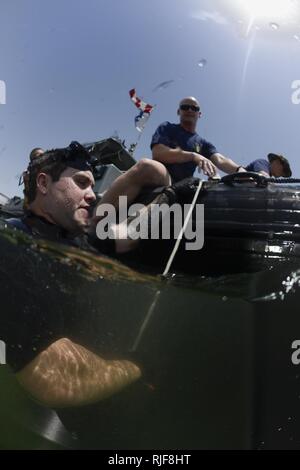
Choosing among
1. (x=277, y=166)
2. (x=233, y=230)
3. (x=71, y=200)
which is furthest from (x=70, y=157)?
(x=277, y=166)

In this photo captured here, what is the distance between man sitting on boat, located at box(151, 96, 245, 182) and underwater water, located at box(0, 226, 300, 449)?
145 centimetres

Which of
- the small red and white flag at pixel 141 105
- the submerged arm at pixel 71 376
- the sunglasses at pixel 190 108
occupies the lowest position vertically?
the submerged arm at pixel 71 376

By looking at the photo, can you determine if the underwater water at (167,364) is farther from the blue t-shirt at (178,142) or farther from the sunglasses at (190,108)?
the sunglasses at (190,108)

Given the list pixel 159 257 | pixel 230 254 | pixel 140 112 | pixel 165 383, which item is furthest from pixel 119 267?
pixel 140 112

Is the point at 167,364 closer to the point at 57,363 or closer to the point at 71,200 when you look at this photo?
the point at 57,363

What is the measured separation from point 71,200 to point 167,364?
940 millimetres

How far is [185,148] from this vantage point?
3188mm

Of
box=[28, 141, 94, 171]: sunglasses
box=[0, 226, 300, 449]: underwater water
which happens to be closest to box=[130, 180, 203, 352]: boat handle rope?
box=[0, 226, 300, 449]: underwater water

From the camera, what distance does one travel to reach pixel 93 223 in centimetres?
229

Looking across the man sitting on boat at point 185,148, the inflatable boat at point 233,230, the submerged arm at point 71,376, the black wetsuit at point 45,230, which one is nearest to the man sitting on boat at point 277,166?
the man sitting on boat at point 185,148

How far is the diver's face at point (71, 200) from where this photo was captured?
1.96 metres

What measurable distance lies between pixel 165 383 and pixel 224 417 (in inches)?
8.4

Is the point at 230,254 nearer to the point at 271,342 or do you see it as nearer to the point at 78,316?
the point at 271,342
